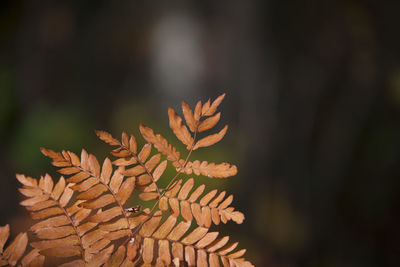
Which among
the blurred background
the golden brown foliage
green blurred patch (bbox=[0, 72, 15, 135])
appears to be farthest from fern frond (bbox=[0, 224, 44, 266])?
green blurred patch (bbox=[0, 72, 15, 135])

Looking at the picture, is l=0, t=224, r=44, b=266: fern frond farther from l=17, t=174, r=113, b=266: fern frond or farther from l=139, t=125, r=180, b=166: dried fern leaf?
l=139, t=125, r=180, b=166: dried fern leaf

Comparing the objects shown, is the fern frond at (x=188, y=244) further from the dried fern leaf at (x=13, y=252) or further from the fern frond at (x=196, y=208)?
the dried fern leaf at (x=13, y=252)

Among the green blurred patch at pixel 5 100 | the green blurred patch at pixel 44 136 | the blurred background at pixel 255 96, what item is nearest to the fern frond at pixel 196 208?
the blurred background at pixel 255 96

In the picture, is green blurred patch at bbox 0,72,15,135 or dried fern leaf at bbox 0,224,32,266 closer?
dried fern leaf at bbox 0,224,32,266

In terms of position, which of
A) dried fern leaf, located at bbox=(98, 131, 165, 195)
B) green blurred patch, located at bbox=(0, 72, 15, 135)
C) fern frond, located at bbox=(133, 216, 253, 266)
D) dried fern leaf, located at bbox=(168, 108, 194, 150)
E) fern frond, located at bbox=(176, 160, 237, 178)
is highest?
green blurred patch, located at bbox=(0, 72, 15, 135)

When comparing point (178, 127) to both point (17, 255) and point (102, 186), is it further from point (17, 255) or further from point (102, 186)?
point (17, 255)

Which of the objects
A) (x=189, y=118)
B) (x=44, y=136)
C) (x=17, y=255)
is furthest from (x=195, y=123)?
(x=44, y=136)
